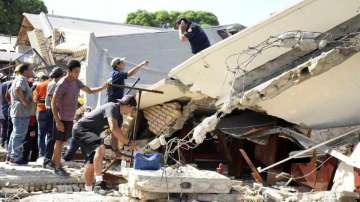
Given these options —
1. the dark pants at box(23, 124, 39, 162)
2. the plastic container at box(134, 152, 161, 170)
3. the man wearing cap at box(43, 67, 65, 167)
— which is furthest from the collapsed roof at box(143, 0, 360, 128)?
the dark pants at box(23, 124, 39, 162)

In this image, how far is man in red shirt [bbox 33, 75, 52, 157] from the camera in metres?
8.45

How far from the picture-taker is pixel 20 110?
27.6 feet

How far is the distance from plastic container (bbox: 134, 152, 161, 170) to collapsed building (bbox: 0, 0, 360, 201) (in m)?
0.16

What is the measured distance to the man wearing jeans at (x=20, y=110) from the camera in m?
8.36

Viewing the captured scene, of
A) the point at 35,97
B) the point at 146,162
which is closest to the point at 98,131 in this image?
the point at 146,162

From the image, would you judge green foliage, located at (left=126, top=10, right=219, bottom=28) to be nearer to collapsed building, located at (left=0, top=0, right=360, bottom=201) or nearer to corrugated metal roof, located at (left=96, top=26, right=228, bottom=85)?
corrugated metal roof, located at (left=96, top=26, right=228, bottom=85)

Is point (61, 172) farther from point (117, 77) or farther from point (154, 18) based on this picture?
point (154, 18)

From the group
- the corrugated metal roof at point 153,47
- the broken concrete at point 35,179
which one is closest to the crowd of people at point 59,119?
the broken concrete at point 35,179

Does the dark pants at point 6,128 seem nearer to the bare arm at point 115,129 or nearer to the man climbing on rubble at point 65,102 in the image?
the man climbing on rubble at point 65,102

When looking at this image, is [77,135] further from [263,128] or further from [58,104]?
[263,128]

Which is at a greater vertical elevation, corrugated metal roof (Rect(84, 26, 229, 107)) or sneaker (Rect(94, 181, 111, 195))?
corrugated metal roof (Rect(84, 26, 229, 107))

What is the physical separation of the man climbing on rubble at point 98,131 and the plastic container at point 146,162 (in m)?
0.45

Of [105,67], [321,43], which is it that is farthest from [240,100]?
[105,67]

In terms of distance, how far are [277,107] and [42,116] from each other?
11.8 ft
